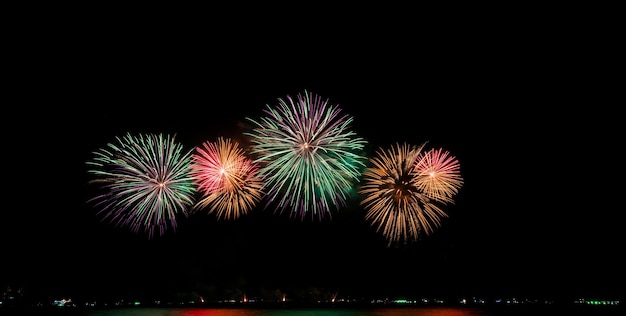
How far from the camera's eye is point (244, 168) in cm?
2722

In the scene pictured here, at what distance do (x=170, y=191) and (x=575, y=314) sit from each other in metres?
35.9

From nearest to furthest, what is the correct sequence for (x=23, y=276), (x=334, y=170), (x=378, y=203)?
1. (x=334, y=170)
2. (x=378, y=203)
3. (x=23, y=276)

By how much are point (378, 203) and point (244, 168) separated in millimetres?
7417

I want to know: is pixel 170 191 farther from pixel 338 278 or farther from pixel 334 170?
pixel 338 278

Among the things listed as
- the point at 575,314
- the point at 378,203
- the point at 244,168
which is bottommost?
the point at 575,314

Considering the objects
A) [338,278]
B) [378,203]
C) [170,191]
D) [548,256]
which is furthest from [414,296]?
[170,191]

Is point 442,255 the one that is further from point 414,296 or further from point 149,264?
point 149,264

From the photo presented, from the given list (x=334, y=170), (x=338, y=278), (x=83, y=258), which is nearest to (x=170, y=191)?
(x=334, y=170)

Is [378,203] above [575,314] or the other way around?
above

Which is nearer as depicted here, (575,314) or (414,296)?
(575,314)

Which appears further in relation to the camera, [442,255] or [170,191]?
[442,255]

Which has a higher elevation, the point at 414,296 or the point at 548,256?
the point at 548,256

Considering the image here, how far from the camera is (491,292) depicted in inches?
2376

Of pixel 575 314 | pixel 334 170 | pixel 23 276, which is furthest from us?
pixel 23 276
